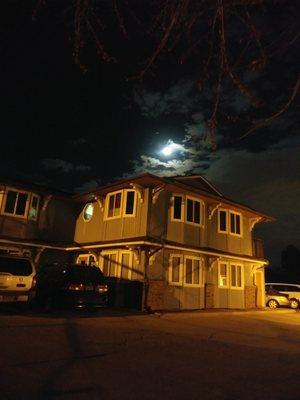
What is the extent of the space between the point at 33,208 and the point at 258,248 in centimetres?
1486

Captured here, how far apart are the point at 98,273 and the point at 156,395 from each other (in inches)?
442

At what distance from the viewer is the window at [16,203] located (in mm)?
21688

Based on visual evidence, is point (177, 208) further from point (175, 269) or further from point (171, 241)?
point (175, 269)

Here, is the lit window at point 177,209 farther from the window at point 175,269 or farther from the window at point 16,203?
the window at point 16,203

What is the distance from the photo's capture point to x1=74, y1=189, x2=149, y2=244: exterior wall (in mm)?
19891

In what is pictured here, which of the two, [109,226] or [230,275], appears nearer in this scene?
[109,226]

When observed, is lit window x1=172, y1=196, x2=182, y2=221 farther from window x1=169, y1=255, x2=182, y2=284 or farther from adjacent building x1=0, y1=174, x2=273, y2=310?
window x1=169, y1=255, x2=182, y2=284

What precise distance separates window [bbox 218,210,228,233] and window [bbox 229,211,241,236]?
504 mm

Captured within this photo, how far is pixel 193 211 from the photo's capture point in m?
21.8

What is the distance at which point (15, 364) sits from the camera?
6688 millimetres

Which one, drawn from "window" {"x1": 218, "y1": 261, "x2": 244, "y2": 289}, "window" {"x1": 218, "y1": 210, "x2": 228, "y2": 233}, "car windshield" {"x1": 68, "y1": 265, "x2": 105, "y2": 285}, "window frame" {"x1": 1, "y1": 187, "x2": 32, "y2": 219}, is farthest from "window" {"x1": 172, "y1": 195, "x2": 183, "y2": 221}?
"window frame" {"x1": 1, "y1": 187, "x2": 32, "y2": 219}

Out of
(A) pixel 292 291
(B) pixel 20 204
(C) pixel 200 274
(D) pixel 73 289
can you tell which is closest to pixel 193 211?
(C) pixel 200 274

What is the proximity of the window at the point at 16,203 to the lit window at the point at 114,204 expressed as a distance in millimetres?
4930

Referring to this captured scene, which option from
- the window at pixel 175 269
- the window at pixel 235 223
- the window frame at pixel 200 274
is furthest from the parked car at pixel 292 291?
the window at pixel 175 269
